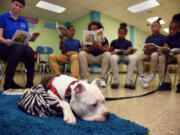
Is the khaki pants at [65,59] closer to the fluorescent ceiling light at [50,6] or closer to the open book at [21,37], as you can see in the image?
the open book at [21,37]

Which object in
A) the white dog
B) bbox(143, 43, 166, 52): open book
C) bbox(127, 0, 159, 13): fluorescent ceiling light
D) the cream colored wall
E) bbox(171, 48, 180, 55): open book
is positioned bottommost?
the white dog

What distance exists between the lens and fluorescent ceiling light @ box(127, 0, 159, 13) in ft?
17.5

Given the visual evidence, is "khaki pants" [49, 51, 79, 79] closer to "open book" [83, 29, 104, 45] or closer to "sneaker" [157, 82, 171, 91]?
"open book" [83, 29, 104, 45]

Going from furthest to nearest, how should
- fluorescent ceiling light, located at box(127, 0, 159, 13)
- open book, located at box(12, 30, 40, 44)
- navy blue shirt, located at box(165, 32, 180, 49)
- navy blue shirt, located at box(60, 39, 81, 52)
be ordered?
fluorescent ceiling light, located at box(127, 0, 159, 13), navy blue shirt, located at box(60, 39, 81, 52), navy blue shirt, located at box(165, 32, 180, 49), open book, located at box(12, 30, 40, 44)

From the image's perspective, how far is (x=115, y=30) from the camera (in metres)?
7.57

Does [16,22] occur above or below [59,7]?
below

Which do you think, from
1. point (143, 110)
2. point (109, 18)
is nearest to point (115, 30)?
point (109, 18)

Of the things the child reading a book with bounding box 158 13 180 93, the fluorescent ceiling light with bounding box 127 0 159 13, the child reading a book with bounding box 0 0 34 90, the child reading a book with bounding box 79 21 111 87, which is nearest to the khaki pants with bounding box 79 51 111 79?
the child reading a book with bounding box 79 21 111 87

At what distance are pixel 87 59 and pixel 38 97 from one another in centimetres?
160

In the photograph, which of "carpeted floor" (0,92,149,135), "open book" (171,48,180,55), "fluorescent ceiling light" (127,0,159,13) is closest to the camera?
"carpeted floor" (0,92,149,135)

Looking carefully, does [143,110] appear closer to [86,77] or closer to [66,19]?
[86,77]

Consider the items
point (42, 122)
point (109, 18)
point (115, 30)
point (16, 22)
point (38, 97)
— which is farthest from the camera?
point (115, 30)

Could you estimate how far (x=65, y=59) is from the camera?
2598 millimetres

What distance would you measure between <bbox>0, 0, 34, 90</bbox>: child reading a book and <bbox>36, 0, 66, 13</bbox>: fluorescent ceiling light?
161 inches
